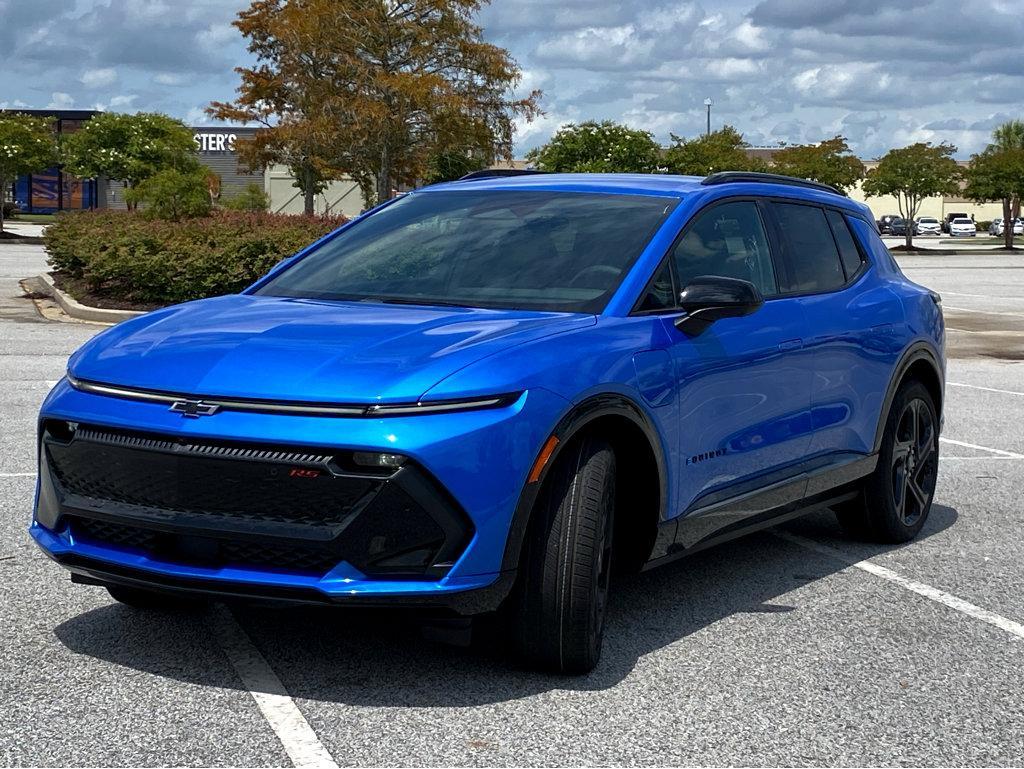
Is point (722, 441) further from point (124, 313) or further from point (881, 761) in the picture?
point (124, 313)

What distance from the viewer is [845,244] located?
23.4ft

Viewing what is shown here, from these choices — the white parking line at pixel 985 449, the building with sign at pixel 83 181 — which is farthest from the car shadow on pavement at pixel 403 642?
the building with sign at pixel 83 181

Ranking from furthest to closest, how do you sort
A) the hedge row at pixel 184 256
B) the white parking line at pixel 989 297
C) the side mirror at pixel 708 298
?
1. the white parking line at pixel 989 297
2. the hedge row at pixel 184 256
3. the side mirror at pixel 708 298

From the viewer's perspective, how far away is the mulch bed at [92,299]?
2012 cm

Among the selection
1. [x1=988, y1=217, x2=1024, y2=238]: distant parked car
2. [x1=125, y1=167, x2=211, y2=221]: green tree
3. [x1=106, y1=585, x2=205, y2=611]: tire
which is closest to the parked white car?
[x1=988, y1=217, x2=1024, y2=238]: distant parked car

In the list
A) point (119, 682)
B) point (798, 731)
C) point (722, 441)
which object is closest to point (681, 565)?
point (722, 441)

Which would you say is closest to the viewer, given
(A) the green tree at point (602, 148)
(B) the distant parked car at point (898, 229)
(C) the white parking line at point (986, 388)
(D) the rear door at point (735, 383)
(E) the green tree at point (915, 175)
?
(D) the rear door at point (735, 383)

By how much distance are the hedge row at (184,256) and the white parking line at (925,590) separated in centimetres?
1389

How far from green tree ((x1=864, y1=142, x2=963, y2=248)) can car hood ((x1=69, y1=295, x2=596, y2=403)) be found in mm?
57121

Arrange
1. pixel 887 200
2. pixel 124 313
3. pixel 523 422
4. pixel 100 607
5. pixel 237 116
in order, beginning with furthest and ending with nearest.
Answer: pixel 887 200 → pixel 237 116 → pixel 124 313 → pixel 100 607 → pixel 523 422

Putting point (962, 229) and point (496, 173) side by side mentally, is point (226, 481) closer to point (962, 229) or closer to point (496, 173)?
point (496, 173)

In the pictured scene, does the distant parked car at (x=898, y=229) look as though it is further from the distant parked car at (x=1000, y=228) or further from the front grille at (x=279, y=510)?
the front grille at (x=279, y=510)

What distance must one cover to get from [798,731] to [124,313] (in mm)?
16219

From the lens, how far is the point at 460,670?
4887mm
